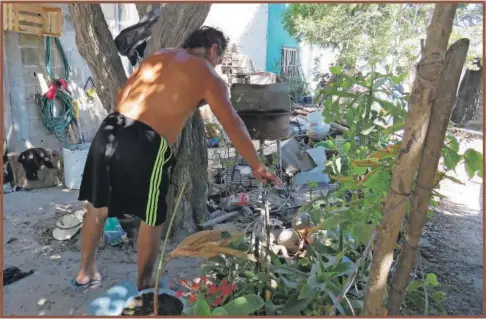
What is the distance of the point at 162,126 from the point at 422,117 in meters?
1.80

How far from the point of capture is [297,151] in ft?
17.4

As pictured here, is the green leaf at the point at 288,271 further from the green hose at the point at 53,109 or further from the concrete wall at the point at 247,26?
the concrete wall at the point at 247,26

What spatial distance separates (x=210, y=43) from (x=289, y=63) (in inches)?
633

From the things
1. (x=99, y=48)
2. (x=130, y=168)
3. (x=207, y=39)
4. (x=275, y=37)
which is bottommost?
(x=130, y=168)

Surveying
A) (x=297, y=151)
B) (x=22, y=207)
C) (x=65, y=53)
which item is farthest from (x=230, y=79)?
(x=22, y=207)

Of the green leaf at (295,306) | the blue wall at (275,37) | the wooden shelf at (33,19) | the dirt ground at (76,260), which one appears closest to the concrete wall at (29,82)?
the wooden shelf at (33,19)

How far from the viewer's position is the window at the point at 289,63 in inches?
706

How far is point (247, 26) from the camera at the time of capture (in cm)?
1614

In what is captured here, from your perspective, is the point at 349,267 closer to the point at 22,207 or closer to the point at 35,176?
the point at 22,207

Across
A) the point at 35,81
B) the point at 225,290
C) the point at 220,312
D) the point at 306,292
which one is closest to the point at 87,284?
the point at 225,290

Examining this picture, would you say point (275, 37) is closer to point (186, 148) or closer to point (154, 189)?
point (186, 148)

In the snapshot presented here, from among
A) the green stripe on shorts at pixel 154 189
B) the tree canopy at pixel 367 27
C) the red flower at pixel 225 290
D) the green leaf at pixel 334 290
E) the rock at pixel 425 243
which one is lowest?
the rock at pixel 425 243

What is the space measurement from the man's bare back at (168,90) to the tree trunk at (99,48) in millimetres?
846

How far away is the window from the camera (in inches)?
706
